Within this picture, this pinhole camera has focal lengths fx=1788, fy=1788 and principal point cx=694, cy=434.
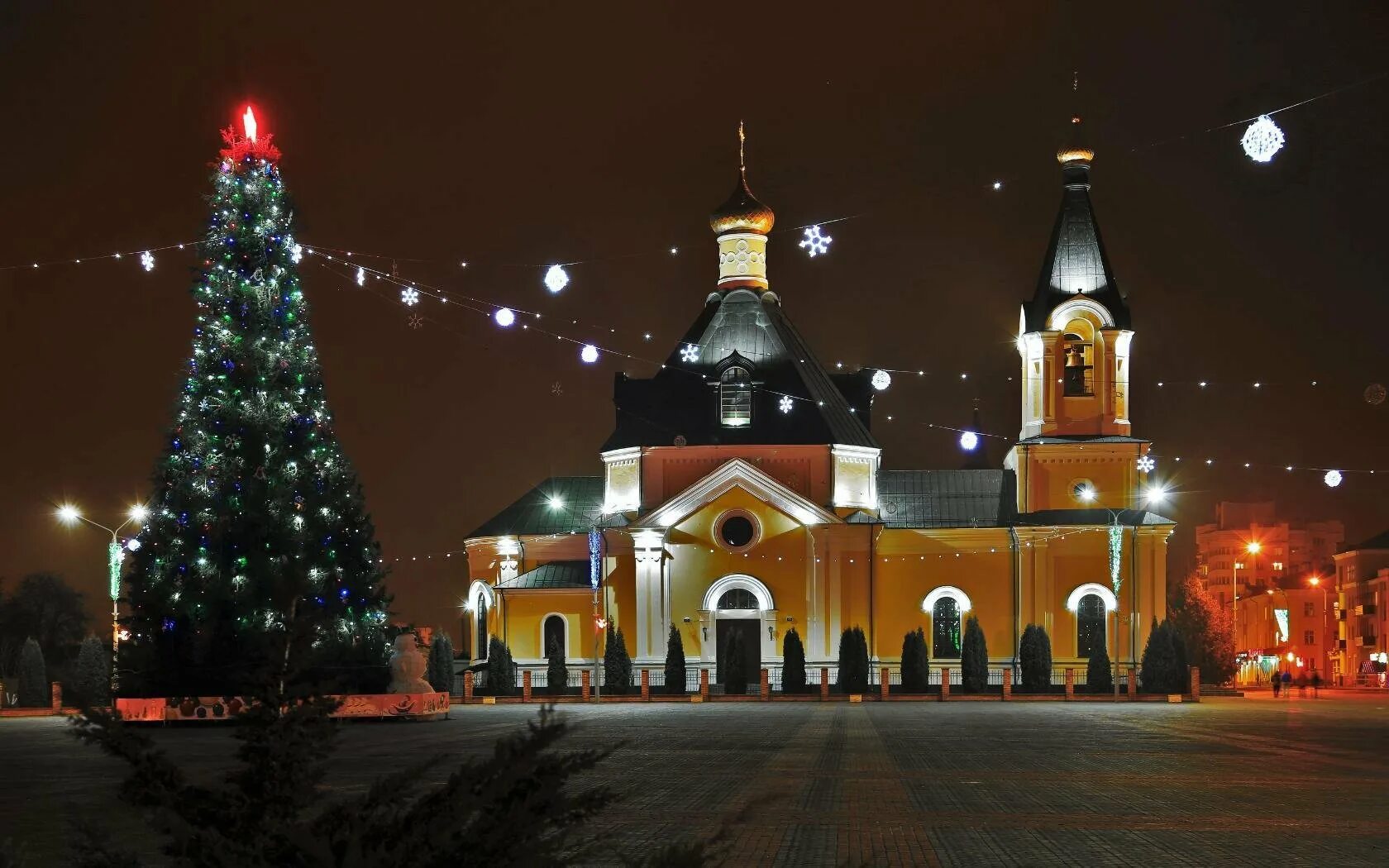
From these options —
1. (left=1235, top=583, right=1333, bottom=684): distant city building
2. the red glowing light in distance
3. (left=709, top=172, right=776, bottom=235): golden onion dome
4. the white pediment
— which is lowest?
(left=1235, top=583, right=1333, bottom=684): distant city building

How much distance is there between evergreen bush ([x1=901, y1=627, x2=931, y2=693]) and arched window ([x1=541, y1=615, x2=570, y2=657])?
39.2ft

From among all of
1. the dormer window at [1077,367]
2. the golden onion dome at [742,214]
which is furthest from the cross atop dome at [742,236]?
the dormer window at [1077,367]

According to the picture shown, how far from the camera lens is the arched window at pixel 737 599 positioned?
5738 centimetres

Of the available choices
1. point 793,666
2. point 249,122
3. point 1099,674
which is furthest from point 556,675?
point 249,122

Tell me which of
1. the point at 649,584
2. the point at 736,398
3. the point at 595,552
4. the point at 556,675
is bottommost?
the point at 556,675

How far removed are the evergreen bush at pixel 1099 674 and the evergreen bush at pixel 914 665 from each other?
5.11 metres

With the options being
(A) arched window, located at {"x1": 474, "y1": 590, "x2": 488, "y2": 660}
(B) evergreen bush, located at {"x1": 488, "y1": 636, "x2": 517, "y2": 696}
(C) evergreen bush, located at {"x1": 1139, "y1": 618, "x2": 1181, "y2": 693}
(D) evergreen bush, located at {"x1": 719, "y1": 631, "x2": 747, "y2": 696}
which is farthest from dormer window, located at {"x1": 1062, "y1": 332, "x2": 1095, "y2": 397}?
(A) arched window, located at {"x1": 474, "y1": 590, "x2": 488, "y2": 660}

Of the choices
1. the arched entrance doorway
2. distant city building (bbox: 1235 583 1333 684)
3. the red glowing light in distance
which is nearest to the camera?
the red glowing light in distance

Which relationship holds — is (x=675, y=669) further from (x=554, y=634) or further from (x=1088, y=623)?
(x=1088, y=623)

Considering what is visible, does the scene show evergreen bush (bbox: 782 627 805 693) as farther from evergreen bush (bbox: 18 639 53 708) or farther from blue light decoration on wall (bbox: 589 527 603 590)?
evergreen bush (bbox: 18 639 53 708)

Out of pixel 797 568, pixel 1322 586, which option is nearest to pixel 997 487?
pixel 797 568

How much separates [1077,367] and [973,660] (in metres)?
11.4

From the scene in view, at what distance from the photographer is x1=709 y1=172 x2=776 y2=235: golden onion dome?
62062 mm

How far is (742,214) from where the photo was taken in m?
62.1
